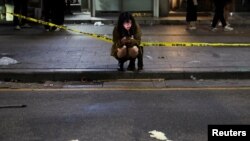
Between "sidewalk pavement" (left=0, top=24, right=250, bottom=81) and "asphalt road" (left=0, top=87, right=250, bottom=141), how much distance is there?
783 millimetres

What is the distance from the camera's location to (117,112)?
7086 mm

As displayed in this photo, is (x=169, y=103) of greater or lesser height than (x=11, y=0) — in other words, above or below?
below

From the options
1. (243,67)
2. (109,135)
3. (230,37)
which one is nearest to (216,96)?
(243,67)

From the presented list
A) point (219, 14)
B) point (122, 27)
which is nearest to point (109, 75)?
point (122, 27)

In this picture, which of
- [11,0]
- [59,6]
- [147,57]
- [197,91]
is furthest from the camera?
[11,0]

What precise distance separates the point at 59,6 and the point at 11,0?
1.93 metres

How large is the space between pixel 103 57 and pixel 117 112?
3.79 meters

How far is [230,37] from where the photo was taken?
13680 millimetres

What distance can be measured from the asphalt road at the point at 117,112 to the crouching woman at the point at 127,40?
947mm

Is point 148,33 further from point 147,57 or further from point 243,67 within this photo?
point 243,67

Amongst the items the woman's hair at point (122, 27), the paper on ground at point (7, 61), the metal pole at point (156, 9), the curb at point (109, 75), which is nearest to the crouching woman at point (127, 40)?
the woman's hair at point (122, 27)

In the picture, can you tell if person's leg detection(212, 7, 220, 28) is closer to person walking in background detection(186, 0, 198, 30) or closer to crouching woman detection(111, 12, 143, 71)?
person walking in background detection(186, 0, 198, 30)

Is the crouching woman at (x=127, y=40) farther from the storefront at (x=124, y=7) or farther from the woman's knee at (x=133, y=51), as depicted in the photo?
the storefront at (x=124, y=7)

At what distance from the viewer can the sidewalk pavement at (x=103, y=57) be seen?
9.34m
